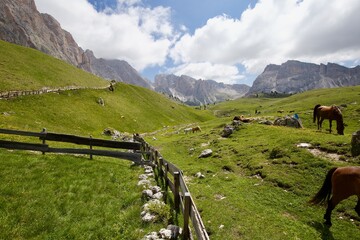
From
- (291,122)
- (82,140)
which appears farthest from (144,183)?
(291,122)

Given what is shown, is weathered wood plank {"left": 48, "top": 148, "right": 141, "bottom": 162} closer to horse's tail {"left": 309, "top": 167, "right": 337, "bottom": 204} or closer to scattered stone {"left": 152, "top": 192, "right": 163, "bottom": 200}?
scattered stone {"left": 152, "top": 192, "right": 163, "bottom": 200}

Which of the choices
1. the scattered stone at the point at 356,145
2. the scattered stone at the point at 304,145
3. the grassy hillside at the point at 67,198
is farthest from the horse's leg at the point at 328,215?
the scattered stone at the point at 304,145

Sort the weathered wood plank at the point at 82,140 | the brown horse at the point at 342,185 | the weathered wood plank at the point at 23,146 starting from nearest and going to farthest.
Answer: the brown horse at the point at 342,185 → the weathered wood plank at the point at 23,146 → the weathered wood plank at the point at 82,140

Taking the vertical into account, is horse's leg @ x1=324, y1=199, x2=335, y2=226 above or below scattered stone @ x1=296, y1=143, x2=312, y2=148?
below

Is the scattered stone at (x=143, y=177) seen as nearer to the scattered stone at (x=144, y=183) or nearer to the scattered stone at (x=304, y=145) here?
the scattered stone at (x=144, y=183)

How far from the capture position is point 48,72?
232 feet

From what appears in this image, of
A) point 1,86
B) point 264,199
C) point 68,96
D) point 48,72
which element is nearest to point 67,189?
point 264,199

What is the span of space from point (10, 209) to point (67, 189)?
319 cm

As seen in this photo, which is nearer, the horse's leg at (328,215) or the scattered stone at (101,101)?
the horse's leg at (328,215)

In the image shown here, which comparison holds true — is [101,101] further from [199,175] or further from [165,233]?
[165,233]

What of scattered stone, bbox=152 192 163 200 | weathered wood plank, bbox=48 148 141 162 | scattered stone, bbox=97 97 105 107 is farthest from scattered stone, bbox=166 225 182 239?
scattered stone, bbox=97 97 105 107

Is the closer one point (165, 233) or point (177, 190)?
point (165, 233)

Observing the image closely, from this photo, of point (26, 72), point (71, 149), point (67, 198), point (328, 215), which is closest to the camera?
point (328, 215)

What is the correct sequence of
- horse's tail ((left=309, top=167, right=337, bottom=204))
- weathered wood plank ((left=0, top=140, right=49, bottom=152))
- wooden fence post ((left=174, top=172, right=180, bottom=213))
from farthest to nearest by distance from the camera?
weathered wood plank ((left=0, top=140, right=49, bottom=152)) < horse's tail ((left=309, top=167, right=337, bottom=204)) < wooden fence post ((left=174, top=172, right=180, bottom=213))
